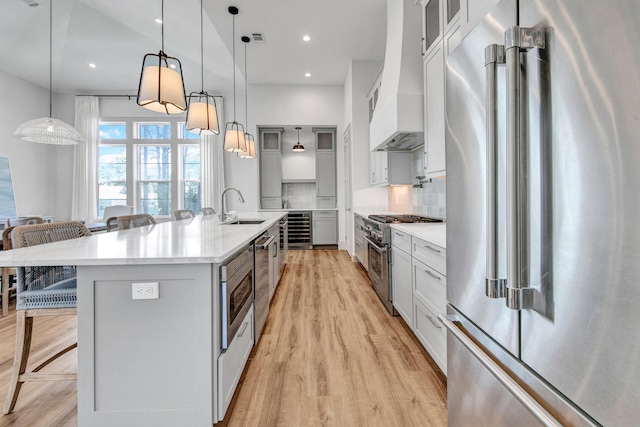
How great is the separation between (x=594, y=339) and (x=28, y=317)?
221cm

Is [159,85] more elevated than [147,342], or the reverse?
[159,85]

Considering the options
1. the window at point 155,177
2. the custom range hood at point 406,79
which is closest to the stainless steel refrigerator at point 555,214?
the custom range hood at point 406,79

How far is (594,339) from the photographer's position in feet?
1.63

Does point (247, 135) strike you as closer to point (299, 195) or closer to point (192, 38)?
point (192, 38)

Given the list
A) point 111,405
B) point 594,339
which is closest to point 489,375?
point 594,339

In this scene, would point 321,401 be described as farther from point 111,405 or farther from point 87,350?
point 87,350

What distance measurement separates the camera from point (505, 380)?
2.25ft

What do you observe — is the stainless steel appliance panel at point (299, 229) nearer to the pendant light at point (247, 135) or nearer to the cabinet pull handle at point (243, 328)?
the pendant light at point (247, 135)

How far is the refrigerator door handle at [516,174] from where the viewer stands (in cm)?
61

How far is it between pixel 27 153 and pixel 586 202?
856 cm

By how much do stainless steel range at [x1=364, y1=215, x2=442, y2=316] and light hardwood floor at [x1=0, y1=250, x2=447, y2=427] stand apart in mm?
176

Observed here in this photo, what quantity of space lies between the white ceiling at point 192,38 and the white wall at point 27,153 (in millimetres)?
311

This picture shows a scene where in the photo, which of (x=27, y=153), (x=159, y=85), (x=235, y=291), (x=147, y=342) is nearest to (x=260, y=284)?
(x=235, y=291)

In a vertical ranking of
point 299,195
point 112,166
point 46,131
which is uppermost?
point 112,166
